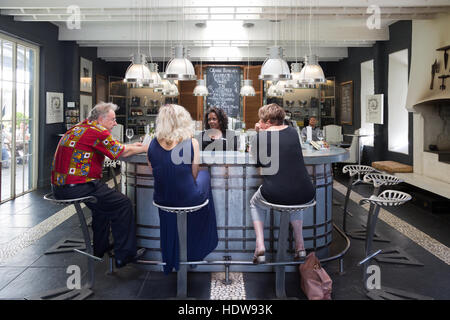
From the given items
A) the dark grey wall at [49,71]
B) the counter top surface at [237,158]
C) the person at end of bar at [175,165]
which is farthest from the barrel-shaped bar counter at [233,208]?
the dark grey wall at [49,71]

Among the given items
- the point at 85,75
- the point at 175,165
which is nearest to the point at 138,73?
the point at 175,165

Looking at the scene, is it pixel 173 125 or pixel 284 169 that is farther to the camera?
pixel 284 169

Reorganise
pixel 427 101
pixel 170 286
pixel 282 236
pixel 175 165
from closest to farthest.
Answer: pixel 175 165 → pixel 282 236 → pixel 170 286 → pixel 427 101

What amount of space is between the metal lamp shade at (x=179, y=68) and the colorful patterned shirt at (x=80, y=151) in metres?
1.26

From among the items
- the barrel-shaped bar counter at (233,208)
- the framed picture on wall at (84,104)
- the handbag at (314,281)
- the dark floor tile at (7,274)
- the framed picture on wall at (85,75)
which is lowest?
the dark floor tile at (7,274)

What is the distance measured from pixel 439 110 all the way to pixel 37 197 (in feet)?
24.8

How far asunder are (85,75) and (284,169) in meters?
8.50

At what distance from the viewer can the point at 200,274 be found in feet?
12.0

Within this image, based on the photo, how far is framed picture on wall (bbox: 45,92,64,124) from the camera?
8.05 meters

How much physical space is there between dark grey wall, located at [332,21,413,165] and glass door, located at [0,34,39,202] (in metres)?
7.52

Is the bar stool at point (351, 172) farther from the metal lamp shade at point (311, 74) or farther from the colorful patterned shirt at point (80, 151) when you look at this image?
the colorful patterned shirt at point (80, 151)

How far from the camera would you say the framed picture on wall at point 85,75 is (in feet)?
31.9

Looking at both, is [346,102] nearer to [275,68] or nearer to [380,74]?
[380,74]

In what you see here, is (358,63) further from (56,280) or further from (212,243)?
(56,280)
